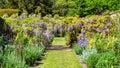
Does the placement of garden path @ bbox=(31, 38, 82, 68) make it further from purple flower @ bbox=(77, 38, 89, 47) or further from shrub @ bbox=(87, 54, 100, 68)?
shrub @ bbox=(87, 54, 100, 68)

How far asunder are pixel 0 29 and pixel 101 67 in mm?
9574

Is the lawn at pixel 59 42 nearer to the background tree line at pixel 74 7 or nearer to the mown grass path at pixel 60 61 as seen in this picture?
the mown grass path at pixel 60 61

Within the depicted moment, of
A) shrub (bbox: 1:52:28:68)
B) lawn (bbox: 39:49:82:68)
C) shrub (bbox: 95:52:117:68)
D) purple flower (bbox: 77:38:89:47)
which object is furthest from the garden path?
shrub (bbox: 95:52:117:68)

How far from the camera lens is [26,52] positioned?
49.4 feet

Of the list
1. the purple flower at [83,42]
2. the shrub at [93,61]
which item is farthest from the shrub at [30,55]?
the purple flower at [83,42]

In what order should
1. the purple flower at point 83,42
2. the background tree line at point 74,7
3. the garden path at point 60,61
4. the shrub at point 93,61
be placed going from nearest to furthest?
1. the shrub at point 93,61
2. the garden path at point 60,61
3. the purple flower at point 83,42
4. the background tree line at point 74,7

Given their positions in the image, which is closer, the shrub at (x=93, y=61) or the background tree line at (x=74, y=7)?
the shrub at (x=93, y=61)

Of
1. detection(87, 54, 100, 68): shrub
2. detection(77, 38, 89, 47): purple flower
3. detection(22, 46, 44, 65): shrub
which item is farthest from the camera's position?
detection(77, 38, 89, 47): purple flower

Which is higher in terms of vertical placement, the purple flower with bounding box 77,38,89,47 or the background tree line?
the purple flower with bounding box 77,38,89,47

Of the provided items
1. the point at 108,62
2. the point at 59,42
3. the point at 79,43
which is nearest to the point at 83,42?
A: the point at 79,43

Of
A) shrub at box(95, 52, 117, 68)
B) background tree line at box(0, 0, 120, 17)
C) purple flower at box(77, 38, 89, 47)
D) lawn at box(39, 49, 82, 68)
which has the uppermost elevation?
shrub at box(95, 52, 117, 68)

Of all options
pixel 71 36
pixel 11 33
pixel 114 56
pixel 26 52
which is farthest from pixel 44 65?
pixel 71 36

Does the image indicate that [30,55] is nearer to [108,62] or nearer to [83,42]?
[83,42]

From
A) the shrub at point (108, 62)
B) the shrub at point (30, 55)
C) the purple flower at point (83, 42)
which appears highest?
the shrub at point (108, 62)
